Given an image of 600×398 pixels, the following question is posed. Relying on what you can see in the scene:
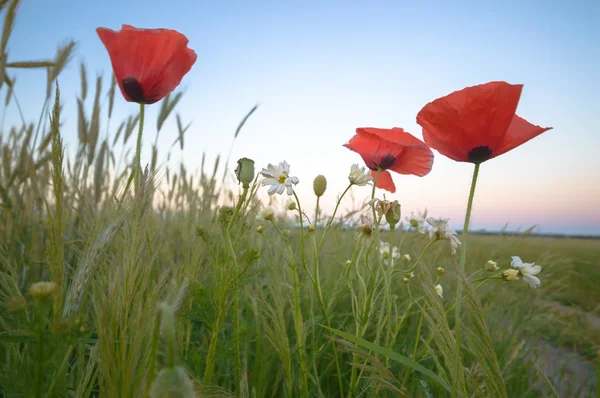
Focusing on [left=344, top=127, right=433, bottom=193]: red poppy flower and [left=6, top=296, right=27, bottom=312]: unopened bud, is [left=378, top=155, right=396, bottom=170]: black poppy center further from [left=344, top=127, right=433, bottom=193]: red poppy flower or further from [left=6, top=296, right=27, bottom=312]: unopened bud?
[left=6, top=296, right=27, bottom=312]: unopened bud

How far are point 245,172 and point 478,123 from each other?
0.45 meters

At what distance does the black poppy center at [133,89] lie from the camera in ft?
3.15

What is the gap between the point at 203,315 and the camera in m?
0.87

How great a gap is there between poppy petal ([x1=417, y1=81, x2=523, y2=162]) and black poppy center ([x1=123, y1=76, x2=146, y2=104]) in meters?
0.67

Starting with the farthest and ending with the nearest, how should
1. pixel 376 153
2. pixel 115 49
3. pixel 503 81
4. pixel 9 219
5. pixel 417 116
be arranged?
pixel 9 219 → pixel 376 153 → pixel 115 49 → pixel 417 116 → pixel 503 81

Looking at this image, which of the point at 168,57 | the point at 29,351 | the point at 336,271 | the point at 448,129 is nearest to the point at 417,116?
the point at 448,129

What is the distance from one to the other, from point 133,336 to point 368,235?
2.31ft

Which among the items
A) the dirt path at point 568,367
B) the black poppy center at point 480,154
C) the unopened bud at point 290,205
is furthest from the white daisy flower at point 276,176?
the dirt path at point 568,367

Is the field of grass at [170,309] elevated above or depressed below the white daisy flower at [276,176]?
below

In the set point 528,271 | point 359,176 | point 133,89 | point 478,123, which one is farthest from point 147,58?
point 528,271

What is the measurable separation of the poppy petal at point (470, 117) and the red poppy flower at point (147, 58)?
58cm

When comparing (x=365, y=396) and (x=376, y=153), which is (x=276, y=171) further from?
(x=365, y=396)

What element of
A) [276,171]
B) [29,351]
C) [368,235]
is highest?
[276,171]

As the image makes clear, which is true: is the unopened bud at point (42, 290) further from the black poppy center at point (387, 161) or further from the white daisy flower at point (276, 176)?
the black poppy center at point (387, 161)
